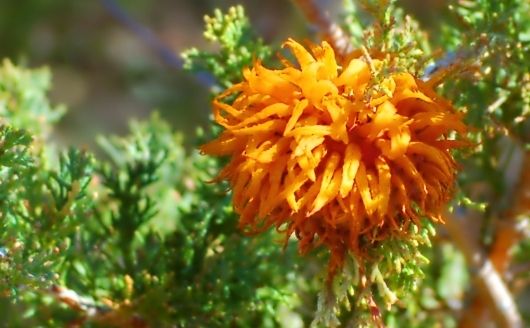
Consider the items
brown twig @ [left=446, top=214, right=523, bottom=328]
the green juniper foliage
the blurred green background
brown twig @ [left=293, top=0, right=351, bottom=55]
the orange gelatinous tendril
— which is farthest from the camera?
the blurred green background

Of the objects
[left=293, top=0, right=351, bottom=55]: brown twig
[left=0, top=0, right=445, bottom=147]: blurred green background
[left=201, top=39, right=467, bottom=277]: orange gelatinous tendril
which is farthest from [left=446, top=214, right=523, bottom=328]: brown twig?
[left=0, top=0, right=445, bottom=147]: blurred green background

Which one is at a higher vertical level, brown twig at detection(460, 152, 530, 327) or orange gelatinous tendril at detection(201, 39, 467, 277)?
brown twig at detection(460, 152, 530, 327)

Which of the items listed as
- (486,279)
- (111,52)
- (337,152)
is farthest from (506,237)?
(111,52)

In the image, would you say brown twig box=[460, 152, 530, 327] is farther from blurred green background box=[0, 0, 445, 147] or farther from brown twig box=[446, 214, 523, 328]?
blurred green background box=[0, 0, 445, 147]

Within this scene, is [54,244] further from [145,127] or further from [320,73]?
[145,127]

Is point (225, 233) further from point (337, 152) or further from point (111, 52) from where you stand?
point (111, 52)

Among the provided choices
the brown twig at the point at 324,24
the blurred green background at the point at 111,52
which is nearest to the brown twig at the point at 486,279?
the brown twig at the point at 324,24
